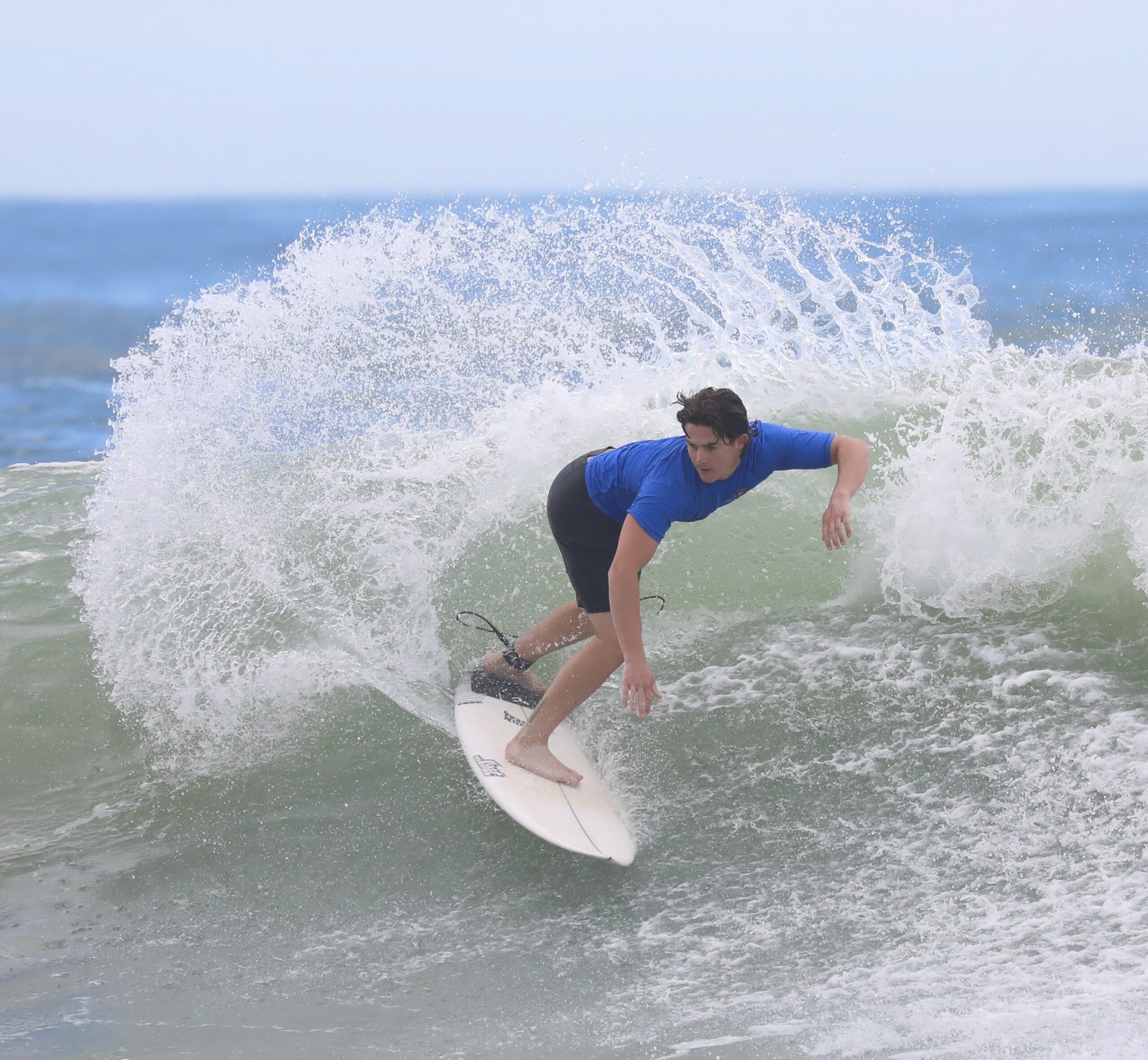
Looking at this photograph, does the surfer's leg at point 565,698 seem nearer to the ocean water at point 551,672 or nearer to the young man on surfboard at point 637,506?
the young man on surfboard at point 637,506

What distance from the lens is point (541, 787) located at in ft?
12.1

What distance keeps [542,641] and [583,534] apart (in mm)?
847

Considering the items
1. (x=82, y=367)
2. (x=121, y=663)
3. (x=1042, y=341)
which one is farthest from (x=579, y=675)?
(x=82, y=367)

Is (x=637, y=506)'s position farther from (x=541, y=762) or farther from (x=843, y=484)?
(x=541, y=762)

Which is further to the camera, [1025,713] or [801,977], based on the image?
[1025,713]

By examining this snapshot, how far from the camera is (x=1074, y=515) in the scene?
5.00 m

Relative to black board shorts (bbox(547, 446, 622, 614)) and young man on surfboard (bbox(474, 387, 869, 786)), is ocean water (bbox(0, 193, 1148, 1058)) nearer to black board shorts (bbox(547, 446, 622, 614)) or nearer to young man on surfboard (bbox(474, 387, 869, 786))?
young man on surfboard (bbox(474, 387, 869, 786))

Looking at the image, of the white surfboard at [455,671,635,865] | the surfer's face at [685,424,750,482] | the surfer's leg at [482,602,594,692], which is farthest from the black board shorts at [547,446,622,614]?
the white surfboard at [455,671,635,865]

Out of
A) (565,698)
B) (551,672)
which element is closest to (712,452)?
(565,698)

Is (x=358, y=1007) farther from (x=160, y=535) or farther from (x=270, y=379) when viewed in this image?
(x=270, y=379)

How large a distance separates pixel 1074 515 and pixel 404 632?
3159mm

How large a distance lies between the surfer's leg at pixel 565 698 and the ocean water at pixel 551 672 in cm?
23

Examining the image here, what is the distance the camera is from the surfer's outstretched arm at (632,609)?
9.81 feet

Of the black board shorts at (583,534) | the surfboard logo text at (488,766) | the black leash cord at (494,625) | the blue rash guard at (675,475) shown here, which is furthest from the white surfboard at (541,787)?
the blue rash guard at (675,475)
